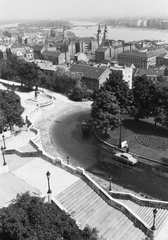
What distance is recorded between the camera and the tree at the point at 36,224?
11844 millimetres

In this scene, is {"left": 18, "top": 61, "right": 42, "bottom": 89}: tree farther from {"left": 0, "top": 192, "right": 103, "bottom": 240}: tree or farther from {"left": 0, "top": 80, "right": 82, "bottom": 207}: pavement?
{"left": 0, "top": 192, "right": 103, "bottom": 240}: tree

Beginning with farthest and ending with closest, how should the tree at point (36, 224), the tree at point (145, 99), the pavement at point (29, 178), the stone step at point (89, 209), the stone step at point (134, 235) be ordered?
the tree at point (145, 99), the pavement at point (29, 178), the stone step at point (89, 209), the stone step at point (134, 235), the tree at point (36, 224)

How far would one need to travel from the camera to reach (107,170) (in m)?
27.4

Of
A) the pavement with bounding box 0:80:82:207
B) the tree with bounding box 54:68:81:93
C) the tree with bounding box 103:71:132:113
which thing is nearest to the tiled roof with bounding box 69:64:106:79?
the tree with bounding box 54:68:81:93

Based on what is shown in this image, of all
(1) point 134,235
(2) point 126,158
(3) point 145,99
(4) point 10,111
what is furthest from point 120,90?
(1) point 134,235

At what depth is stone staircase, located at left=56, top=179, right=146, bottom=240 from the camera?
17.2 m

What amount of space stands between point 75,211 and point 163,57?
89.1 metres

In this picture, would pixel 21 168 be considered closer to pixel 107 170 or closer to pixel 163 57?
pixel 107 170

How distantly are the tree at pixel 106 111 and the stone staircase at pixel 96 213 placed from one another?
12.3m

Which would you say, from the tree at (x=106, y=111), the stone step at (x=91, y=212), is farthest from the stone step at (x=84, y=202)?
the tree at (x=106, y=111)

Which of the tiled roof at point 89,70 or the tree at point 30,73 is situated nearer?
the tree at point 30,73

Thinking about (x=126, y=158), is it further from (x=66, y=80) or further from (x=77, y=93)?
(x=66, y=80)

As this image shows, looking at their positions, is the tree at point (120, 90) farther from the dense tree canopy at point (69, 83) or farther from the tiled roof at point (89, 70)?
the tiled roof at point (89, 70)

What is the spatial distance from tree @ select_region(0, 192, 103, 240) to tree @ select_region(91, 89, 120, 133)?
771 inches
